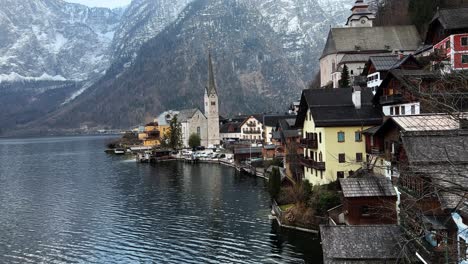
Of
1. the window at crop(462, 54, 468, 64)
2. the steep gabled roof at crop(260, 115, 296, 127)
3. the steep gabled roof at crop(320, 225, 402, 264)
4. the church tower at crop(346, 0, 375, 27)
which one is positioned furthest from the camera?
the steep gabled roof at crop(260, 115, 296, 127)

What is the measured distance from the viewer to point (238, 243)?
3847cm

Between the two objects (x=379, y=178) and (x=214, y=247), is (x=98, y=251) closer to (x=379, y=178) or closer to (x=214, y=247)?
(x=214, y=247)

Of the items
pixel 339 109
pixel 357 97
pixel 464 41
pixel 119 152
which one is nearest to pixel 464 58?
pixel 464 41

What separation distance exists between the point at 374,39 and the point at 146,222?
63.1 metres

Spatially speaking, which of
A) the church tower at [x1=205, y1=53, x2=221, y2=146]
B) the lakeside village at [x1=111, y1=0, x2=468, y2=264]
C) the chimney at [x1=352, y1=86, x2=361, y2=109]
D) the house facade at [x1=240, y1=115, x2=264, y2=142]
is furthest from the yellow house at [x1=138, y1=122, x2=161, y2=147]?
the chimney at [x1=352, y1=86, x2=361, y2=109]

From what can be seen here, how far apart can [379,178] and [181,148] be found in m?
105

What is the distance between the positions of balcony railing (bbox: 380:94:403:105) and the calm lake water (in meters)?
15.2

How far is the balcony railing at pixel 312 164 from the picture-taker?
151 feet

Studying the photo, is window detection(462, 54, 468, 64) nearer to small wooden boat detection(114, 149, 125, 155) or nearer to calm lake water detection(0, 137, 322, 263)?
calm lake water detection(0, 137, 322, 263)

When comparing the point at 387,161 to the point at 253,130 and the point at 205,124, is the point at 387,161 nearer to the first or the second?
the point at 253,130

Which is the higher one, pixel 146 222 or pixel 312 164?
pixel 312 164

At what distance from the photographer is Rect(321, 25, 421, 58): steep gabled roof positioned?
8981cm

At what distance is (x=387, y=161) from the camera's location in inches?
1284

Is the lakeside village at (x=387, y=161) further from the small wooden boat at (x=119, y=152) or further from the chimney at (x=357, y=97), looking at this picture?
the small wooden boat at (x=119, y=152)
